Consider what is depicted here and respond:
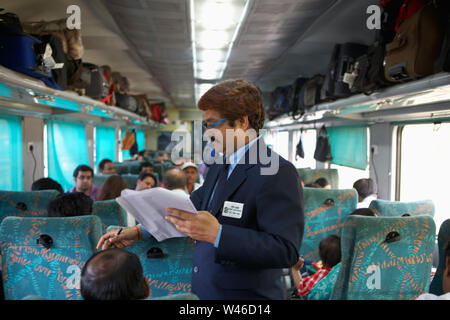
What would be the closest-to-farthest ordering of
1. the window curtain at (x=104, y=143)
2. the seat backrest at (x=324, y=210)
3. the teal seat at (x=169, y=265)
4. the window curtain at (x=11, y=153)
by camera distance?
the teal seat at (x=169, y=265) → the seat backrest at (x=324, y=210) → the window curtain at (x=11, y=153) → the window curtain at (x=104, y=143)

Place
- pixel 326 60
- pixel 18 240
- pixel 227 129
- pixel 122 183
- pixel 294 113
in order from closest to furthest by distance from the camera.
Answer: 1. pixel 227 129
2. pixel 18 240
3. pixel 122 183
4. pixel 326 60
5. pixel 294 113

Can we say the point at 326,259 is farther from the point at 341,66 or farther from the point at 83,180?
the point at 83,180

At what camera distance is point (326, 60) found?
587 cm

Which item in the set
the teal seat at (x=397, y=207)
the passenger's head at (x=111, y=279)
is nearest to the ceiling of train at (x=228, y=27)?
the teal seat at (x=397, y=207)

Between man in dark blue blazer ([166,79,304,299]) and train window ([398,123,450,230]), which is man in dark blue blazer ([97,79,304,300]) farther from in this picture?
train window ([398,123,450,230])

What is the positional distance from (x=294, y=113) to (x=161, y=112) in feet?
27.2

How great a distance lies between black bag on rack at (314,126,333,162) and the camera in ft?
25.1

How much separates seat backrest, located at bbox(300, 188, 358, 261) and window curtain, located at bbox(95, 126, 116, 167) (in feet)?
24.5

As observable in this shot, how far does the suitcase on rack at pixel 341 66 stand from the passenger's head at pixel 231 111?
10.8 ft

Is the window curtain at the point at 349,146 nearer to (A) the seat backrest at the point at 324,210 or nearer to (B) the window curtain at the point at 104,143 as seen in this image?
(A) the seat backrest at the point at 324,210

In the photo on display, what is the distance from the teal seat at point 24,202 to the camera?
142 inches

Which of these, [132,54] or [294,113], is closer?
[132,54]

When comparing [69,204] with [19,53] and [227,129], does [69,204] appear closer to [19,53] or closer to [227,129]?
[19,53]
